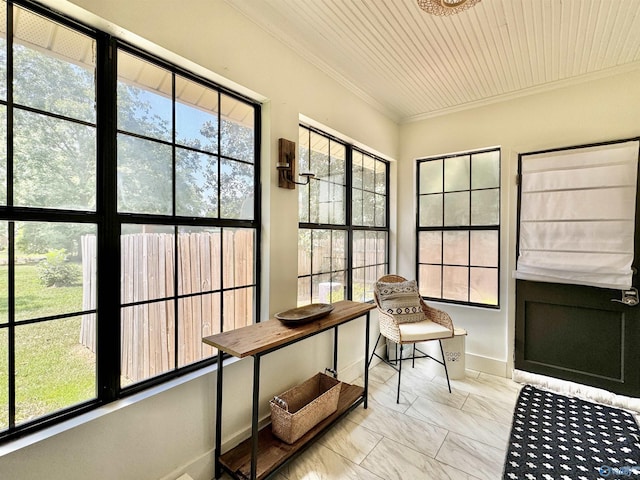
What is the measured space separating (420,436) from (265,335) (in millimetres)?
1357

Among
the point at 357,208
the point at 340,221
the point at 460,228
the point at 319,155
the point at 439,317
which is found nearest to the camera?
the point at 319,155

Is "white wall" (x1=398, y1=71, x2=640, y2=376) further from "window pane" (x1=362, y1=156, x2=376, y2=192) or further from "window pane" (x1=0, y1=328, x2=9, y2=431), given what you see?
"window pane" (x1=0, y1=328, x2=9, y2=431)

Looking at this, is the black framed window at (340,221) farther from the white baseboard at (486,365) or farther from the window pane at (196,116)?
the white baseboard at (486,365)

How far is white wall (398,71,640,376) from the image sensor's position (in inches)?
101

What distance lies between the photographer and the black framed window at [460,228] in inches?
124

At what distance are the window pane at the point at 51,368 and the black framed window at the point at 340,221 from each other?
145 cm

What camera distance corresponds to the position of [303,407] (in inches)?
80.8

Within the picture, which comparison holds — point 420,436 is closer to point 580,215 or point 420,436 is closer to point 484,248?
point 484,248

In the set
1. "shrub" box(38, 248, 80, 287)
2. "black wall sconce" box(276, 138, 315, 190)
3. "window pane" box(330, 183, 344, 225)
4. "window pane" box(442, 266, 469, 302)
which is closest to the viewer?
"shrub" box(38, 248, 80, 287)

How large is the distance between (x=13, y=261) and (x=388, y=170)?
133 inches

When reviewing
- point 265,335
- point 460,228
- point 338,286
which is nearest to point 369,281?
point 338,286

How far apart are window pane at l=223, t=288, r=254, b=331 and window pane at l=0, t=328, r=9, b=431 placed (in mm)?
974

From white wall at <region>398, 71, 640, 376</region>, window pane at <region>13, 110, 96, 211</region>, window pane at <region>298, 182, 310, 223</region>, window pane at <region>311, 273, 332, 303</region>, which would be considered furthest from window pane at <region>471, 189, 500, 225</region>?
window pane at <region>13, 110, 96, 211</region>

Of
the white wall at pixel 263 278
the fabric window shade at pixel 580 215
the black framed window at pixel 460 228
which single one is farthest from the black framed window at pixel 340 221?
the fabric window shade at pixel 580 215
